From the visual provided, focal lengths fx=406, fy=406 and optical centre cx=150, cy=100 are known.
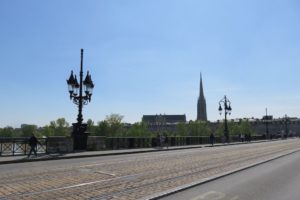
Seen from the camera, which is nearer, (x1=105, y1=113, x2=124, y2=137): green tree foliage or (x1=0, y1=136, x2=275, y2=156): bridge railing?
(x1=0, y1=136, x2=275, y2=156): bridge railing

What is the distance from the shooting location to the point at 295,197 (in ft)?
34.0

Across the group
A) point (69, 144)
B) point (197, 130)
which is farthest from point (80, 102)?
point (197, 130)

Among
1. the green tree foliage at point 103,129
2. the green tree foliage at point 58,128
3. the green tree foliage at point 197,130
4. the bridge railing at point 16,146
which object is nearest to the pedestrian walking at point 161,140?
the bridge railing at point 16,146

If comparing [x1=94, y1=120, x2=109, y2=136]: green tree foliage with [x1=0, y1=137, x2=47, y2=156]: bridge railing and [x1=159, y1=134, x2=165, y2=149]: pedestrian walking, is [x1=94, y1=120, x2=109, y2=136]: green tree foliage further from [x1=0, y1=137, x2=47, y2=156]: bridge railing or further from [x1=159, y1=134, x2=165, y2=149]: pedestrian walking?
[x1=0, y1=137, x2=47, y2=156]: bridge railing

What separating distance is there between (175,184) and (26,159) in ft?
39.5

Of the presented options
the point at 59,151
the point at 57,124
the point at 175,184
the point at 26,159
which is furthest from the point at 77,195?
the point at 57,124

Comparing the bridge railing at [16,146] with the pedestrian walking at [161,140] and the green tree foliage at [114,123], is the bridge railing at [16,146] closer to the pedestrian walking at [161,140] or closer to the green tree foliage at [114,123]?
the pedestrian walking at [161,140]

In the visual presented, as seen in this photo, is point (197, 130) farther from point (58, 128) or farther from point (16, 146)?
point (16, 146)

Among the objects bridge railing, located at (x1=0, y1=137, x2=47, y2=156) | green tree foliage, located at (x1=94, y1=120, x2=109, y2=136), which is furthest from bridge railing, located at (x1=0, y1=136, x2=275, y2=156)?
green tree foliage, located at (x1=94, y1=120, x2=109, y2=136)

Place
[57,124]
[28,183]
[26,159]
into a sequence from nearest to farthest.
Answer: [28,183], [26,159], [57,124]

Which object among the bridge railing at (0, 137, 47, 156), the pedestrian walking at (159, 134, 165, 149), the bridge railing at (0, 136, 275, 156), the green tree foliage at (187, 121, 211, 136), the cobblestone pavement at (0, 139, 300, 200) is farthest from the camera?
the green tree foliage at (187, 121, 211, 136)

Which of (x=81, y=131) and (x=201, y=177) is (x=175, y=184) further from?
(x=81, y=131)

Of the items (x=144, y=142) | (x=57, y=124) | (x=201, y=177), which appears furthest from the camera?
(x=57, y=124)

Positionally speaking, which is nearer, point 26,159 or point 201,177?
point 201,177
